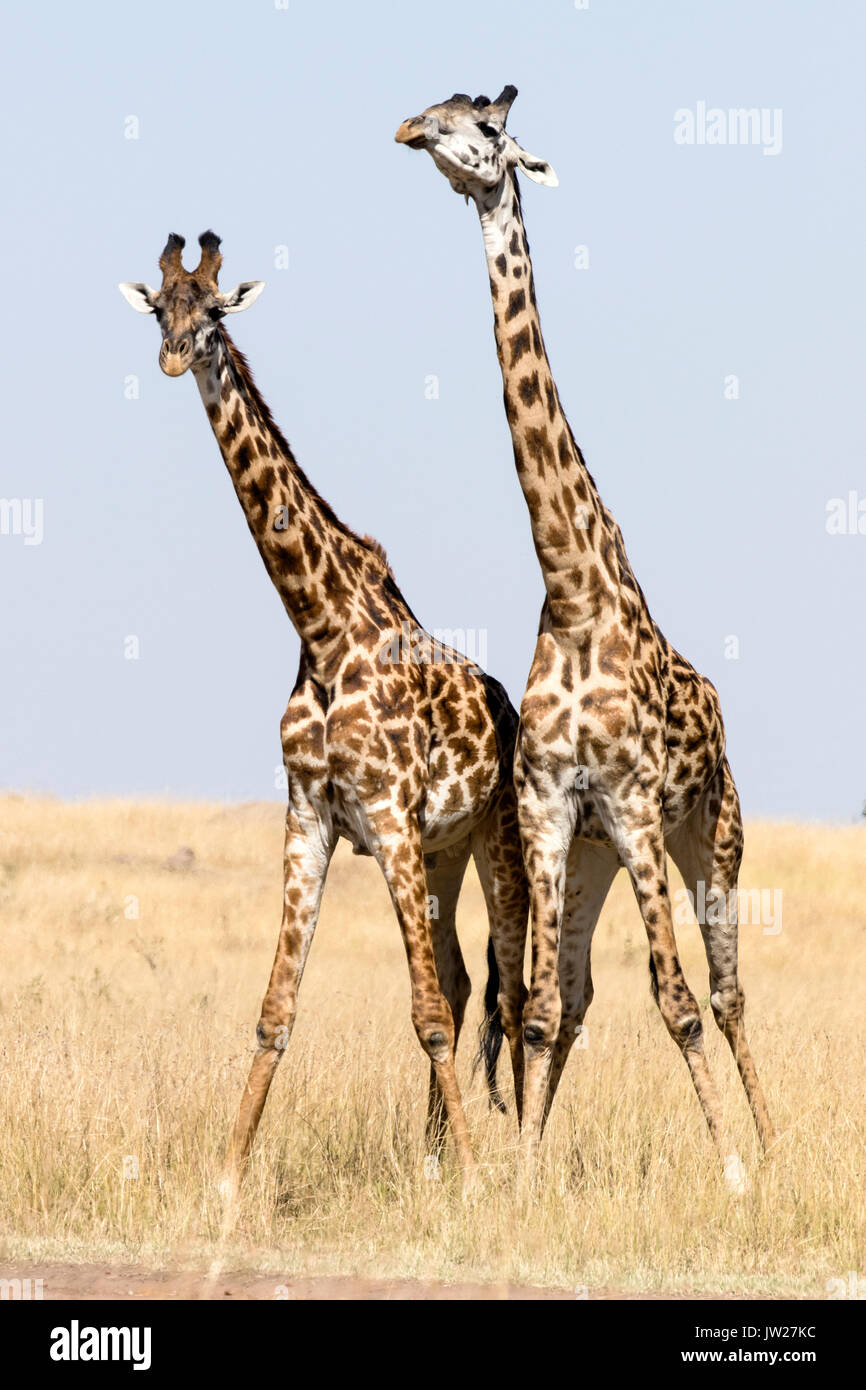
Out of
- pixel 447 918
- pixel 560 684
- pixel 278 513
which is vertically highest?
pixel 278 513

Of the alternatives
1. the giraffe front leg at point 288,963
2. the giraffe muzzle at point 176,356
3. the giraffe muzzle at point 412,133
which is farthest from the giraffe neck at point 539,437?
the giraffe front leg at point 288,963

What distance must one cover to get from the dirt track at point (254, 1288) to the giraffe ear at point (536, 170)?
523 cm

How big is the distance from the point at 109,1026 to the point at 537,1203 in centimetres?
543

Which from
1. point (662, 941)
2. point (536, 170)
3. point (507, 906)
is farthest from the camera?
point (507, 906)

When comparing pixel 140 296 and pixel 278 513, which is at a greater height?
pixel 140 296

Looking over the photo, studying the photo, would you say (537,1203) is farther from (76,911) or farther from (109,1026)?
(76,911)

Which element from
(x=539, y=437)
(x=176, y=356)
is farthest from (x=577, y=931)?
(x=176, y=356)

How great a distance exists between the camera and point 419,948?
8.65 metres

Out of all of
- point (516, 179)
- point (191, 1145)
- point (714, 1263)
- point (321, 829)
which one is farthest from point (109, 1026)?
point (516, 179)

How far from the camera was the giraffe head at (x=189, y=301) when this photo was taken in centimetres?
836

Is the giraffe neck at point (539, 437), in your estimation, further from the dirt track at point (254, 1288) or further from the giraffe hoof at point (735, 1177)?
the dirt track at point (254, 1288)

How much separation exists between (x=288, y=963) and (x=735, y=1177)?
8.05 feet

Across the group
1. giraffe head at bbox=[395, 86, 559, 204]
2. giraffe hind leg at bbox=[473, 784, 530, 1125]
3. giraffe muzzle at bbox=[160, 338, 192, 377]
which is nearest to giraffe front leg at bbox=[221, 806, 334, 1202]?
giraffe hind leg at bbox=[473, 784, 530, 1125]

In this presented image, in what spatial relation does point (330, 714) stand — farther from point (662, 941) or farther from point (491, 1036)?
point (491, 1036)
